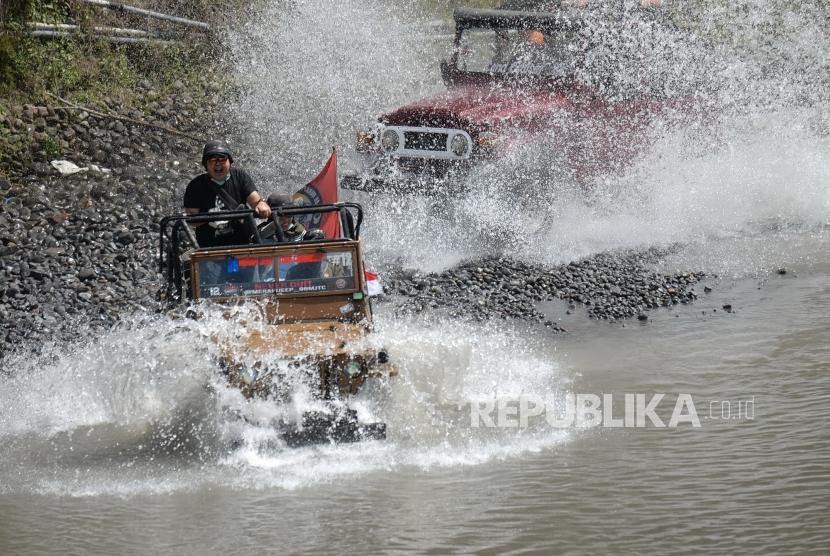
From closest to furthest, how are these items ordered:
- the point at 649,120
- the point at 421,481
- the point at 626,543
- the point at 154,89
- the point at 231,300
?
1. the point at 626,543
2. the point at 421,481
3. the point at 231,300
4. the point at 649,120
5. the point at 154,89

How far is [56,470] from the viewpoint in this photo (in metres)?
6.69

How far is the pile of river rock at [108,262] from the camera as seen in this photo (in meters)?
9.66

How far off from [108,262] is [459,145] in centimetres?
403

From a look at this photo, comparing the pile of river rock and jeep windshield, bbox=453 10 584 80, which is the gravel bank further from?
jeep windshield, bbox=453 10 584 80

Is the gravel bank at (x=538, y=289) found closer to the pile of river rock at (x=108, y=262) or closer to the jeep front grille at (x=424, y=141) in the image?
the pile of river rock at (x=108, y=262)

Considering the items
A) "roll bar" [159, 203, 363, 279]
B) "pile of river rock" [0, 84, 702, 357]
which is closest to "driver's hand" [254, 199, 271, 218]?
"roll bar" [159, 203, 363, 279]

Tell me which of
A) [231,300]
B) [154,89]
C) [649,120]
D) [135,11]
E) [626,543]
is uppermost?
[135,11]

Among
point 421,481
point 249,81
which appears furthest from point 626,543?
point 249,81

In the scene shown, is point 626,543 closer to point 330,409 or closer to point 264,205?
point 330,409

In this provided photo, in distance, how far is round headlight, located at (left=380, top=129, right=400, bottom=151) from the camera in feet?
39.1

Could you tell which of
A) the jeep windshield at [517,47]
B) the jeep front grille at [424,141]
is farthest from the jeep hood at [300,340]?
the jeep windshield at [517,47]

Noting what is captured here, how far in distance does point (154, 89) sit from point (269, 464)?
10.0 metres

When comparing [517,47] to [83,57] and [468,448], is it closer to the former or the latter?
[83,57]

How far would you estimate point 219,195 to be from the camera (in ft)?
26.5
